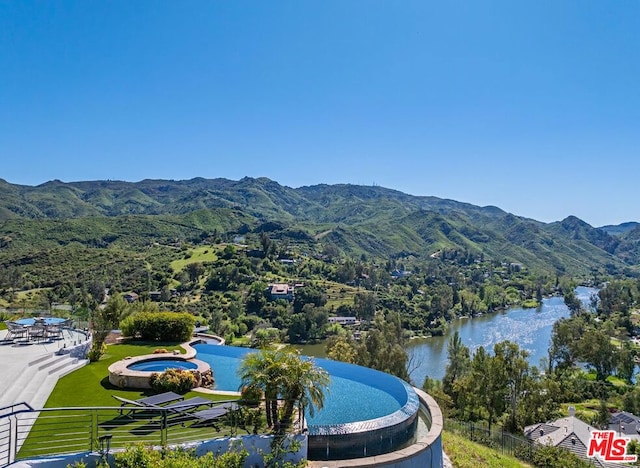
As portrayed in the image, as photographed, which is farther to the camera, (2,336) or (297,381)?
(2,336)

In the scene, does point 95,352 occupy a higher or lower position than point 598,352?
higher

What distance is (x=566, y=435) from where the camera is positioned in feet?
85.9

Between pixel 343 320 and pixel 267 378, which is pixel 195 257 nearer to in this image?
pixel 343 320

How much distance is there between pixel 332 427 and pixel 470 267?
603ft

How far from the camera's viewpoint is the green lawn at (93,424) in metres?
9.04

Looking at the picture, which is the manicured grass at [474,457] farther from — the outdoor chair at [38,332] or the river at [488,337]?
the river at [488,337]

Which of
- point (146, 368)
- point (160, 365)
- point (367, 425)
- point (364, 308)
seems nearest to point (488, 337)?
point (364, 308)

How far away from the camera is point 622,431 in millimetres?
32562

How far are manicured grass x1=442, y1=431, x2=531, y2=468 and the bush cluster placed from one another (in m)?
13.6

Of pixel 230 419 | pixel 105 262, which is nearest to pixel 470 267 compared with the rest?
pixel 105 262

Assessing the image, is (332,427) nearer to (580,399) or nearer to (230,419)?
(230,419)

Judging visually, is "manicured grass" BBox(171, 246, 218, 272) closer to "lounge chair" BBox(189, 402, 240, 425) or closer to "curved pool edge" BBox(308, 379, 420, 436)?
"curved pool edge" BBox(308, 379, 420, 436)

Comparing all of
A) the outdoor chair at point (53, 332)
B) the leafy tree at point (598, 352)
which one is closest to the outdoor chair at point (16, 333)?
the outdoor chair at point (53, 332)

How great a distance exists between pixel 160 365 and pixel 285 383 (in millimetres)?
9429
